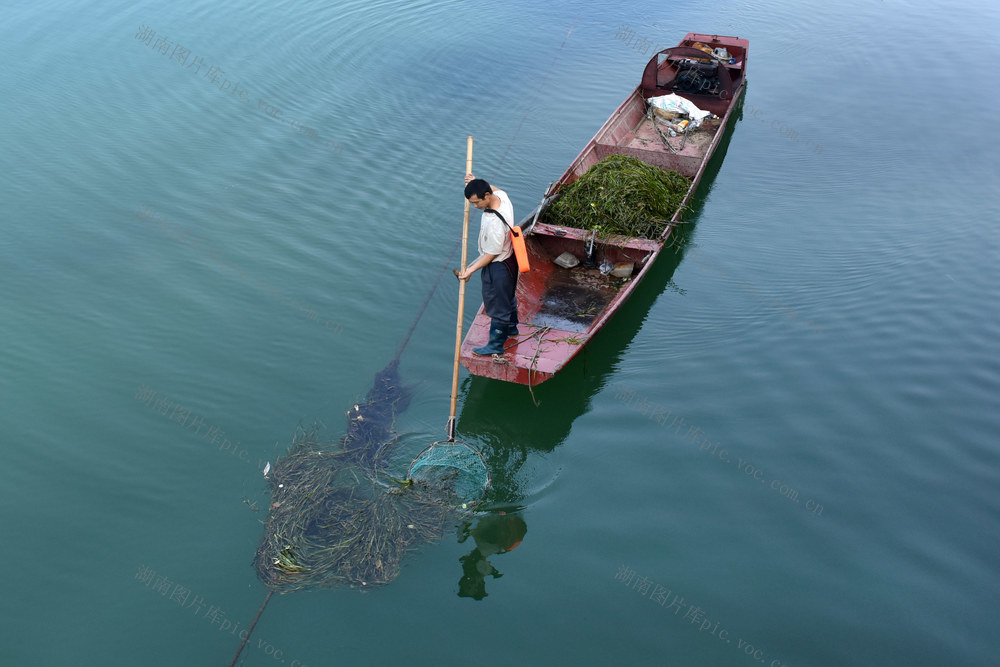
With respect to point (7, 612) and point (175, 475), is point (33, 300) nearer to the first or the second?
point (175, 475)

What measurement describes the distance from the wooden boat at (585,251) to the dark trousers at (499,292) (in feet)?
0.94

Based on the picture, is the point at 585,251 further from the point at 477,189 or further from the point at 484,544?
the point at 484,544

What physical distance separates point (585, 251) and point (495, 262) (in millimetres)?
2359

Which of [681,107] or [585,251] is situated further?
[681,107]

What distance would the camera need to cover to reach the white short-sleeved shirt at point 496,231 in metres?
5.46

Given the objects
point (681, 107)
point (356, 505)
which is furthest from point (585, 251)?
point (681, 107)

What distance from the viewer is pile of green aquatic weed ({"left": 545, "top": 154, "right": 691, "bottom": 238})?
7.85 meters

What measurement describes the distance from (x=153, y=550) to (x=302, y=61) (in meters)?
10.2

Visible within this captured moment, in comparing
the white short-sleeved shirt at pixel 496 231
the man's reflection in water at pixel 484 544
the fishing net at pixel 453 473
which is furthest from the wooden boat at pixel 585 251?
the man's reflection in water at pixel 484 544

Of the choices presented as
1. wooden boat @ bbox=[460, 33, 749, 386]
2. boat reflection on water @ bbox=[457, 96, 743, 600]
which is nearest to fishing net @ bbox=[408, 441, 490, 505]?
boat reflection on water @ bbox=[457, 96, 743, 600]

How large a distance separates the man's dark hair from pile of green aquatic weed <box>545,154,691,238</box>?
2.73 m

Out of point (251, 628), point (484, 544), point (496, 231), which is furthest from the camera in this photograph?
point (496, 231)

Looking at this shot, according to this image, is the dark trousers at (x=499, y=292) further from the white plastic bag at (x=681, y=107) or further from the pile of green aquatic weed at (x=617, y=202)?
the white plastic bag at (x=681, y=107)

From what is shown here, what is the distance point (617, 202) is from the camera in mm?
7930
